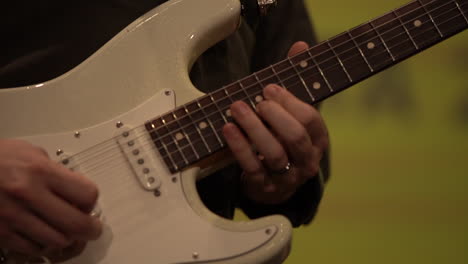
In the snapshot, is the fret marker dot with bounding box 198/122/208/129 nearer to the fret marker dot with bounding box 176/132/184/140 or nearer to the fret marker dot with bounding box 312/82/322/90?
the fret marker dot with bounding box 176/132/184/140

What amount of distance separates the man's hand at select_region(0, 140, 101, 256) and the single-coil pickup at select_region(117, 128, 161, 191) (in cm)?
9

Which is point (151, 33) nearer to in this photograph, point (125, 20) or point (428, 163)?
point (125, 20)

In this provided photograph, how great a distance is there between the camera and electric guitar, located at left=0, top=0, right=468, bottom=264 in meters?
0.61

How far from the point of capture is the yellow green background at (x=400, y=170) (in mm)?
1380

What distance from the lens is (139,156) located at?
2.12 feet

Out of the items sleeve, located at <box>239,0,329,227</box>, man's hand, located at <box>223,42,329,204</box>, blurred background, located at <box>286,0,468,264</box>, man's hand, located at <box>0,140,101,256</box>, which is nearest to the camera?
man's hand, located at <box>0,140,101,256</box>

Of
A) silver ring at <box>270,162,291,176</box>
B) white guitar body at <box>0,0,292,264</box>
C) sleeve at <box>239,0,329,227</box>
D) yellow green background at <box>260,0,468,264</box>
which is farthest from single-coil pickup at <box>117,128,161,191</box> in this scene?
yellow green background at <box>260,0,468,264</box>

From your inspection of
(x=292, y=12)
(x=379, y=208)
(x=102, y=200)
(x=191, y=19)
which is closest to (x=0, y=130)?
(x=102, y=200)

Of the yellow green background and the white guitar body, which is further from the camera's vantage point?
the yellow green background

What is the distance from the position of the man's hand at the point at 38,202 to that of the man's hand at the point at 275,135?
180 mm

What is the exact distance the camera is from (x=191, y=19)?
727mm

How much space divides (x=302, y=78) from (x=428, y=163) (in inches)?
33.6

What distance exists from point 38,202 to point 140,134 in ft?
0.54


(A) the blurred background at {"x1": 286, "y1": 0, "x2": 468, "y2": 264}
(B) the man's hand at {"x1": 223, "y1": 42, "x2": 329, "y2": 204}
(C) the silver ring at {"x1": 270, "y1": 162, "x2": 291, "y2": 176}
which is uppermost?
(B) the man's hand at {"x1": 223, "y1": 42, "x2": 329, "y2": 204}
